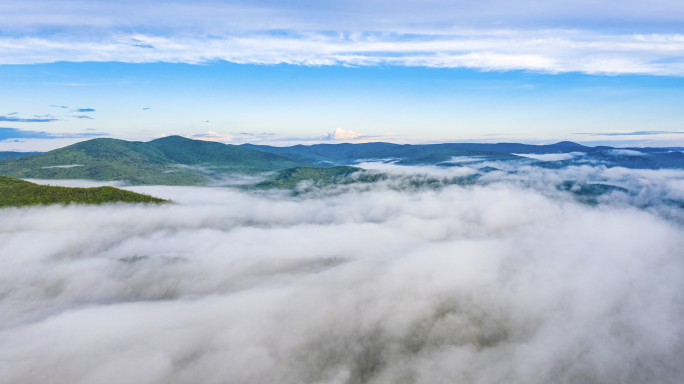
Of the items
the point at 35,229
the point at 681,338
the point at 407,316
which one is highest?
the point at 35,229

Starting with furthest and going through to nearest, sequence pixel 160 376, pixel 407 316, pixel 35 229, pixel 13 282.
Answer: pixel 407 316
pixel 35 229
pixel 13 282
pixel 160 376

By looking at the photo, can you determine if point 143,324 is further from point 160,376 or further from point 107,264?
point 107,264

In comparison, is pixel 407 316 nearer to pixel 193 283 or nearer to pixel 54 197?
pixel 193 283

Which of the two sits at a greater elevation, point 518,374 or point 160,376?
point 160,376

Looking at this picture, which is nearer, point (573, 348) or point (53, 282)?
point (53, 282)

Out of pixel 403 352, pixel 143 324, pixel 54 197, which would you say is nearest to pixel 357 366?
pixel 403 352

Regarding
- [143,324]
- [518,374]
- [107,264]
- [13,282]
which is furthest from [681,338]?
[13,282]

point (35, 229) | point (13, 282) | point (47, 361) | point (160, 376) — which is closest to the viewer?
point (47, 361)

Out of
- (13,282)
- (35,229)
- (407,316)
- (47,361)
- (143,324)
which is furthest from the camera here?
(407,316)

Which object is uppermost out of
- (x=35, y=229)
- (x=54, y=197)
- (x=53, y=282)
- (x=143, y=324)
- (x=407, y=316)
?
(x=54, y=197)
